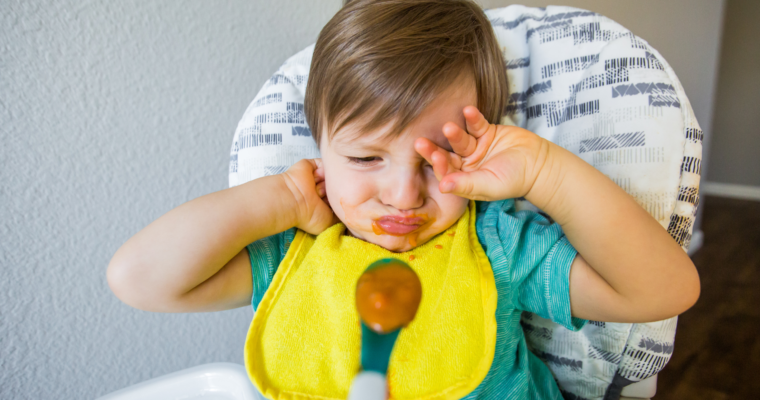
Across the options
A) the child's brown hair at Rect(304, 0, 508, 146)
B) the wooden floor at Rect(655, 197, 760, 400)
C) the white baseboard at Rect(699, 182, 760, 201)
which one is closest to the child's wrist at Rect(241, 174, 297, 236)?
the child's brown hair at Rect(304, 0, 508, 146)

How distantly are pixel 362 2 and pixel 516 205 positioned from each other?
15.2 inches

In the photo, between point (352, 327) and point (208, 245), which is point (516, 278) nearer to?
point (352, 327)

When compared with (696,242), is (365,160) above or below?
above

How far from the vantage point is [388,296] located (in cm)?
30

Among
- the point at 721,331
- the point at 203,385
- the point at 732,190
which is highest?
the point at 203,385

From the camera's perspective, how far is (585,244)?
517mm

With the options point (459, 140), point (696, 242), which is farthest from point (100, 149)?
point (696, 242)

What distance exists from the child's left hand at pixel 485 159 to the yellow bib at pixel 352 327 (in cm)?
13

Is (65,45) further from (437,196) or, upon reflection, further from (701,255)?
(701,255)

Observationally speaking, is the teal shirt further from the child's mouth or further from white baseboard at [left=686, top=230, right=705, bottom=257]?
white baseboard at [left=686, top=230, right=705, bottom=257]

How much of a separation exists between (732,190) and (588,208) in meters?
3.58

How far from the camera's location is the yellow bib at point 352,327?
0.50 meters

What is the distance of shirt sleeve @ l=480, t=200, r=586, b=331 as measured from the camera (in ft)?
1.82

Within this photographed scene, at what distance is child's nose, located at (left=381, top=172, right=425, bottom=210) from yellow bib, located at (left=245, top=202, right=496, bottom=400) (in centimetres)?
10
